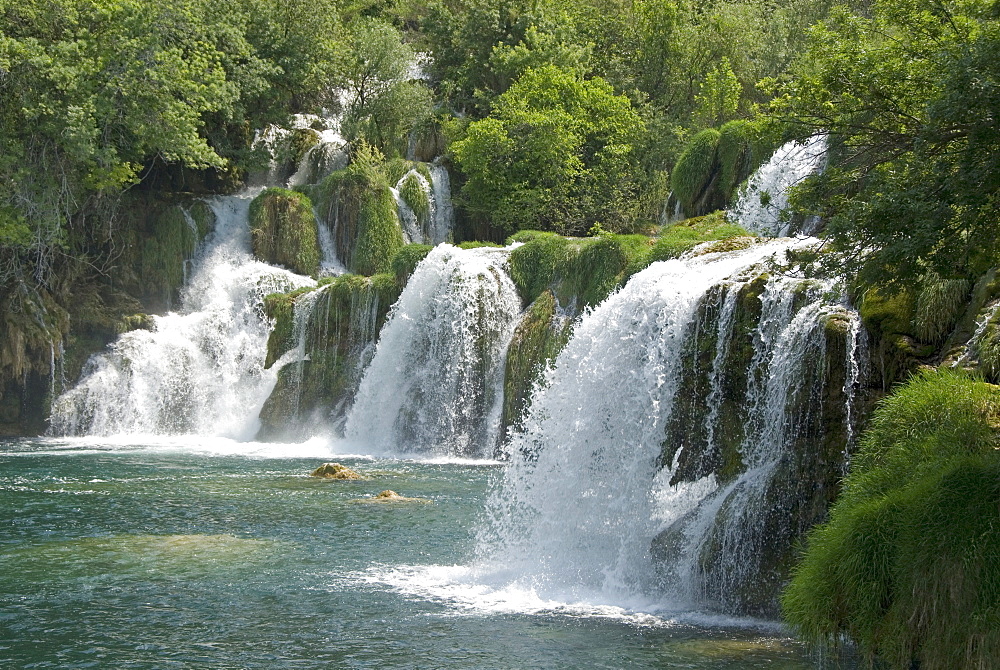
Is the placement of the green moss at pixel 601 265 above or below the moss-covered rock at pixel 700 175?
below

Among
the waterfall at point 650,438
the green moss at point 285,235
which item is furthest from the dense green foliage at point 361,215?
the waterfall at point 650,438

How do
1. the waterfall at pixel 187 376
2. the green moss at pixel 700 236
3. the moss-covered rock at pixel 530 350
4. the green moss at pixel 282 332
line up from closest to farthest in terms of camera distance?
1. the green moss at pixel 700 236
2. the moss-covered rock at pixel 530 350
3. the green moss at pixel 282 332
4. the waterfall at pixel 187 376

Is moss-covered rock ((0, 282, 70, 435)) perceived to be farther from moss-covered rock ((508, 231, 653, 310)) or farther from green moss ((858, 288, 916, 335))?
green moss ((858, 288, 916, 335))

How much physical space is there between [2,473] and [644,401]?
13354 millimetres

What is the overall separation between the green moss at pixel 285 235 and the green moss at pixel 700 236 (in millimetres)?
12306

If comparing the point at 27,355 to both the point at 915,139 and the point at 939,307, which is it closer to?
the point at 939,307

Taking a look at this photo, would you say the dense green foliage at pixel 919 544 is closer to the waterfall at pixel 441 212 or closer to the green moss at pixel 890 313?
the green moss at pixel 890 313

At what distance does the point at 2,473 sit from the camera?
2077 cm

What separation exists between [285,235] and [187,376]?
220 inches

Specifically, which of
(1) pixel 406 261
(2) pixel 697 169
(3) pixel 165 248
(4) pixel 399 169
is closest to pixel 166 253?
(3) pixel 165 248

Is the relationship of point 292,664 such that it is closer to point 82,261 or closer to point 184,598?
point 184,598

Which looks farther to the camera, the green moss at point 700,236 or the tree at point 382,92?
the tree at point 382,92

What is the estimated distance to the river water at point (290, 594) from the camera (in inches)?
373

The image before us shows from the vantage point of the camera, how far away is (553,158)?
104ft
